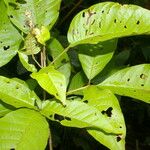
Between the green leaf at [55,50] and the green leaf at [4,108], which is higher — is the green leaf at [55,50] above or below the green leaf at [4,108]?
above

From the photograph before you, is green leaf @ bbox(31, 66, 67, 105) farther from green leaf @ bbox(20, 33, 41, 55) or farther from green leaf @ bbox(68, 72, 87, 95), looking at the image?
green leaf @ bbox(68, 72, 87, 95)

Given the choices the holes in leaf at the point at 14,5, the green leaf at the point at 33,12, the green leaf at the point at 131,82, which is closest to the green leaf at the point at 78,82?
the green leaf at the point at 131,82

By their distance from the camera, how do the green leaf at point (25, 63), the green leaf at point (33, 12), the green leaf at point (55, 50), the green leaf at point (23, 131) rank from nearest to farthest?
1. the green leaf at point (23, 131)
2. the green leaf at point (25, 63)
3. the green leaf at point (33, 12)
4. the green leaf at point (55, 50)

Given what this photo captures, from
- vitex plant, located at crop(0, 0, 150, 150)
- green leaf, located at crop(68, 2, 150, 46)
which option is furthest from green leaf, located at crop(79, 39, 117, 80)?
green leaf, located at crop(68, 2, 150, 46)

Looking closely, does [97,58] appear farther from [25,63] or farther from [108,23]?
[25,63]

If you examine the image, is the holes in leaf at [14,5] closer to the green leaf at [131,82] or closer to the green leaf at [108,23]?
the green leaf at [108,23]

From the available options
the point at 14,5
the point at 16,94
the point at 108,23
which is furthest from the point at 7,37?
the point at 108,23
